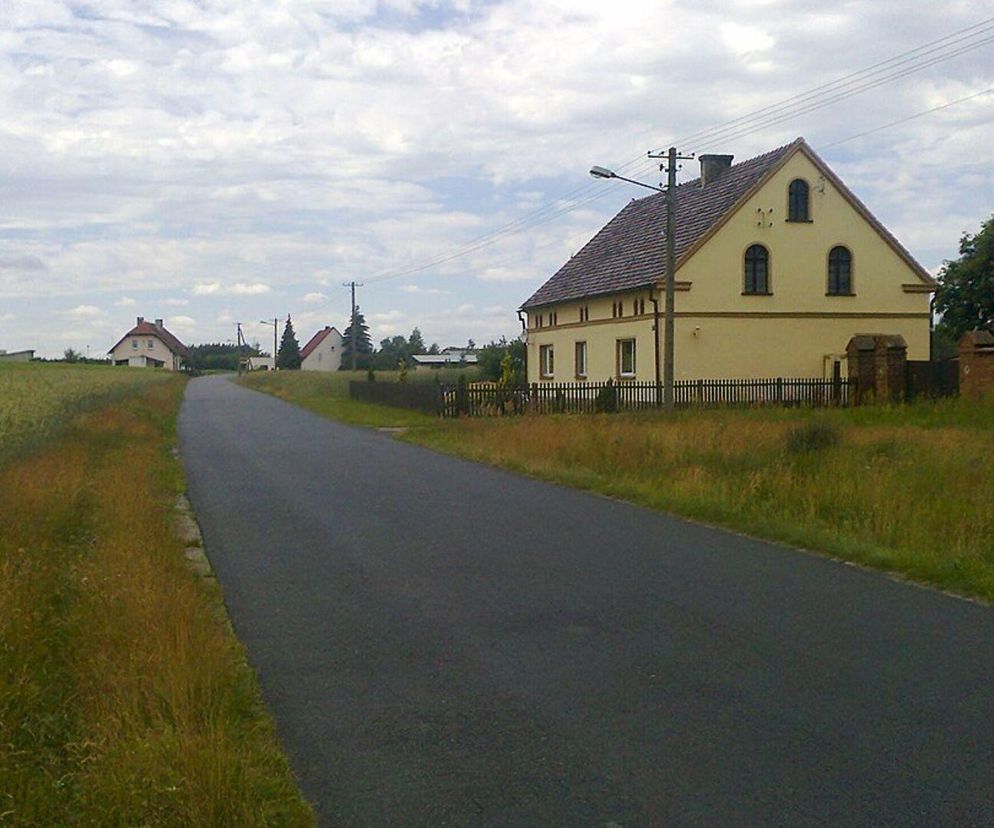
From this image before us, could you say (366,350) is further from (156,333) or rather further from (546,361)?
(546,361)

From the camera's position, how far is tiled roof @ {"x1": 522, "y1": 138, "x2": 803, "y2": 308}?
40.3 m

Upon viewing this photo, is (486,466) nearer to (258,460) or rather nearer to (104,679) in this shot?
(258,460)

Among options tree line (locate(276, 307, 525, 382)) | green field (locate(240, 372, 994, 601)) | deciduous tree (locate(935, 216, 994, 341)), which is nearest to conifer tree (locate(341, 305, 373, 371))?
tree line (locate(276, 307, 525, 382))

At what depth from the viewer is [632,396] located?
3809 centimetres

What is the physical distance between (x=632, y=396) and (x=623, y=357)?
474 cm

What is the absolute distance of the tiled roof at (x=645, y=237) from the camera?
40.3 metres

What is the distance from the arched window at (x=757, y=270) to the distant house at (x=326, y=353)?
10707cm

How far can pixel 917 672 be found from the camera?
680cm

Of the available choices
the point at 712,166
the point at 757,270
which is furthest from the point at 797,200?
the point at 712,166

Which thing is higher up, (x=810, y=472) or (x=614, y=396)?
(x=614, y=396)

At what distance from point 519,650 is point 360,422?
2806cm

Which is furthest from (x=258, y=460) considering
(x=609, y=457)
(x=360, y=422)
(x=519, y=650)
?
(x=519, y=650)

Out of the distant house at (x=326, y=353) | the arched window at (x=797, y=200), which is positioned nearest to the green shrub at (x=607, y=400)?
the arched window at (x=797, y=200)

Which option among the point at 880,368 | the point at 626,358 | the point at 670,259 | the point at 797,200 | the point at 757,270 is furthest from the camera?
the point at 626,358
